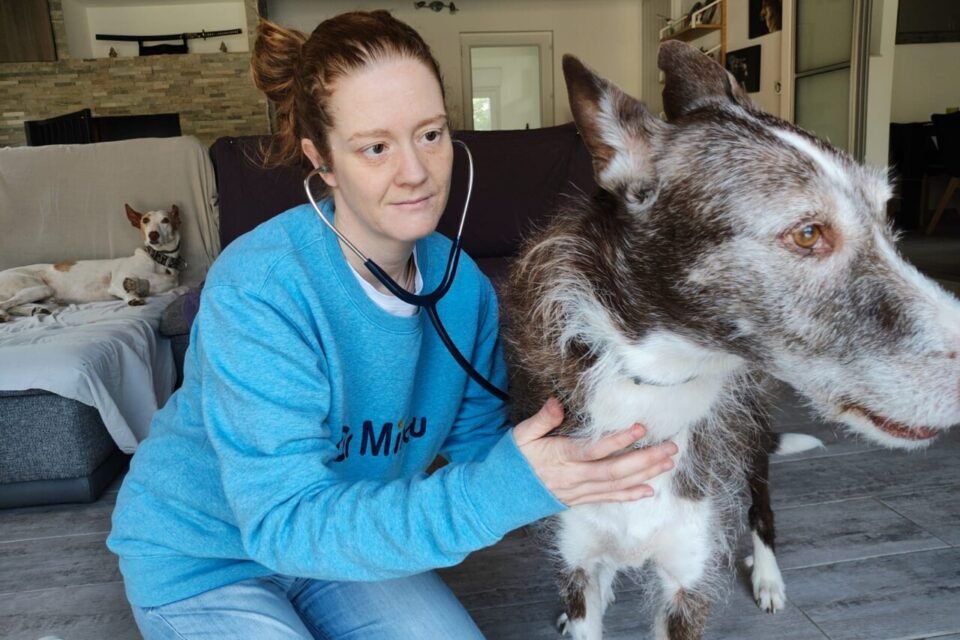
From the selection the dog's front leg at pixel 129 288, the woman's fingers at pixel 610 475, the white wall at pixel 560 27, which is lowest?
the dog's front leg at pixel 129 288

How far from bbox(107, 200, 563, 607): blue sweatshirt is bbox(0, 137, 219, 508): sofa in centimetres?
149

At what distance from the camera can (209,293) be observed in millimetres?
1160

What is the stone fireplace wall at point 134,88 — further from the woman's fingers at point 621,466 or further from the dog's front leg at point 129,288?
the woman's fingers at point 621,466

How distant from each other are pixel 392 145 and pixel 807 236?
61 centimetres

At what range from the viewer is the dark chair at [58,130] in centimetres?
574

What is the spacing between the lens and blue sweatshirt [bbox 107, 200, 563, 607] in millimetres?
982

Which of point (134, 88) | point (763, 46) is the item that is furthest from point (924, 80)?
point (134, 88)

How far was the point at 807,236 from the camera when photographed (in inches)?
37.5

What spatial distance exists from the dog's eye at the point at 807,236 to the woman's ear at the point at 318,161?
0.71 metres

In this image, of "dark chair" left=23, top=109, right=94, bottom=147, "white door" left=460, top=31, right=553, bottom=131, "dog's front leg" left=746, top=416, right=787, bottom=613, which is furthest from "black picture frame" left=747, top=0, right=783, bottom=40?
"dark chair" left=23, top=109, right=94, bottom=147

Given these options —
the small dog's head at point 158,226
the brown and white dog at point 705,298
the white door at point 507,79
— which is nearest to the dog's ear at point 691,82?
the brown and white dog at point 705,298

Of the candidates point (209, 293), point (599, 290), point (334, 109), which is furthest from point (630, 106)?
point (209, 293)

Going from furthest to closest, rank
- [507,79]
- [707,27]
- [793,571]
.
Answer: [507,79], [707,27], [793,571]

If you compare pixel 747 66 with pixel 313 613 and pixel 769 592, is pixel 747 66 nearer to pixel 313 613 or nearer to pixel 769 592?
pixel 769 592
